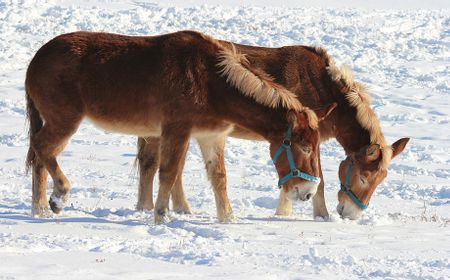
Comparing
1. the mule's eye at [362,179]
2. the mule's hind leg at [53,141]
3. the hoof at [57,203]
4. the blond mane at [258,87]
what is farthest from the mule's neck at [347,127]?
the hoof at [57,203]

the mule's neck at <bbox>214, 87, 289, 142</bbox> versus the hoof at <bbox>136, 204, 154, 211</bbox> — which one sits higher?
the mule's neck at <bbox>214, 87, 289, 142</bbox>

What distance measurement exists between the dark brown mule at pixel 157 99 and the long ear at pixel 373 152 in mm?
863

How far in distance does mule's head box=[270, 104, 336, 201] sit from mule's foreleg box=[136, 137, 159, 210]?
2163 millimetres

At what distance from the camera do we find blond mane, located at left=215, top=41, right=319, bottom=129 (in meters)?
7.51

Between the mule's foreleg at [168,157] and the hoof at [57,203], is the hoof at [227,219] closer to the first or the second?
the mule's foreleg at [168,157]

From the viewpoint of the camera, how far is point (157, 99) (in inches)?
306

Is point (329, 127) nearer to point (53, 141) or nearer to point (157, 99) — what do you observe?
point (157, 99)

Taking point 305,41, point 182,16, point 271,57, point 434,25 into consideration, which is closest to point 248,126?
point 271,57

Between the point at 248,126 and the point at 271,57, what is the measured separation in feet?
5.47

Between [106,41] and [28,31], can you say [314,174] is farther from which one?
[28,31]

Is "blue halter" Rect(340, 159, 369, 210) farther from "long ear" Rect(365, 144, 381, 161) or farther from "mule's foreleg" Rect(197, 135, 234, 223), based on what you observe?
"mule's foreleg" Rect(197, 135, 234, 223)

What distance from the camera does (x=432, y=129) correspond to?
15.0m

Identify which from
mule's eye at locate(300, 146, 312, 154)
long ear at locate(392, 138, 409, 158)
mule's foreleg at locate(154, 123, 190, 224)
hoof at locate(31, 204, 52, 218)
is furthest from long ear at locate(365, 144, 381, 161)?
hoof at locate(31, 204, 52, 218)

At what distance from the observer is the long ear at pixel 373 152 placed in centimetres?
820
